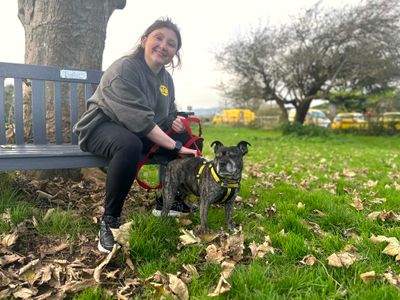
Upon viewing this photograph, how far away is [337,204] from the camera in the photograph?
15.3 feet

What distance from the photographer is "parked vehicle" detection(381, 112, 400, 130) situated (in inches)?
940

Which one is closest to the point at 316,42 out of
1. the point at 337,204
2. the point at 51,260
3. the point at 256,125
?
the point at 256,125

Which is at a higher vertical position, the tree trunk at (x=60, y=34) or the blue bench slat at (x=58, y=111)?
the tree trunk at (x=60, y=34)

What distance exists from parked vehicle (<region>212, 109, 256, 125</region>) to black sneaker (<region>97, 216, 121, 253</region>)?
105 feet

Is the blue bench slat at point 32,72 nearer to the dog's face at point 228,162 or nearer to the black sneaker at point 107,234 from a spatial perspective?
the black sneaker at point 107,234

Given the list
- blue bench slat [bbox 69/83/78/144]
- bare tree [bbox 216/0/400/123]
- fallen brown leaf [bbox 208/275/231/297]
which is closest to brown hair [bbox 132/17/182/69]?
blue bench slat [bbox 69/83/78/144]

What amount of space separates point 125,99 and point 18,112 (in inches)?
66.8

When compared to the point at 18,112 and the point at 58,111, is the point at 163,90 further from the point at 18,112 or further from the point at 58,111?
the point at 18,112

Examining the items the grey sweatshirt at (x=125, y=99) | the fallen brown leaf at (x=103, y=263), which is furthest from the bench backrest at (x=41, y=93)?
the fallen brown leaf at (x=103, y=263)

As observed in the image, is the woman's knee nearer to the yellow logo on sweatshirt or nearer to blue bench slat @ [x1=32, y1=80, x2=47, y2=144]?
the yellow logo on sweatshirt

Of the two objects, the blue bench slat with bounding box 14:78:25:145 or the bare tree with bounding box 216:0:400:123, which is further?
the bare tree with bounding box 216:0:400:123

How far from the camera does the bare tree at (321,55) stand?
72.9 ft

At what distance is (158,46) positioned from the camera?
12.9 ft

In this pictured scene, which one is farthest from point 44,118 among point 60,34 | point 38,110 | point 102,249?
point 102,249
